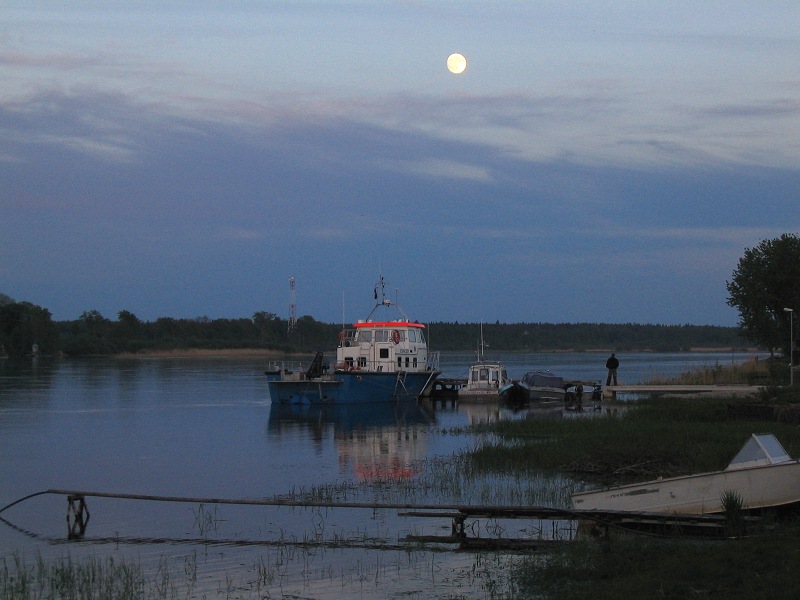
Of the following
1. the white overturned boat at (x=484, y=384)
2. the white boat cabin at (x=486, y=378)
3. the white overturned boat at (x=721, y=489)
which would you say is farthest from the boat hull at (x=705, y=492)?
the white boat cabin at (x=486, y=378)

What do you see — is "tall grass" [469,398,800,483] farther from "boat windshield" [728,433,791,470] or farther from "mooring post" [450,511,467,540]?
"mooring post" [450,511,467,540]

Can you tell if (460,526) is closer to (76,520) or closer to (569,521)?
(569,521)

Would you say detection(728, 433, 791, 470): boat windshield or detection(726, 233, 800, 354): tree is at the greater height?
detection(726, 233, 800, 354): tree

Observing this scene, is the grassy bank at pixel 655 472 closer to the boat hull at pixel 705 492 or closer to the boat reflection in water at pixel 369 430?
the boat hull at pixel 705 492

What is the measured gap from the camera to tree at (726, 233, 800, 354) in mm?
56875

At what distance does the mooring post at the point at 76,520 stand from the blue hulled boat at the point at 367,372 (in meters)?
31.0

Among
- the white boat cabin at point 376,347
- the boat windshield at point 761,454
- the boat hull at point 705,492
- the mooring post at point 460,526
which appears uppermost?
the white boat cabin at point 376,347

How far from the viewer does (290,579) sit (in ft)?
45.1

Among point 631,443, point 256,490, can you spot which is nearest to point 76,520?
point 256,490

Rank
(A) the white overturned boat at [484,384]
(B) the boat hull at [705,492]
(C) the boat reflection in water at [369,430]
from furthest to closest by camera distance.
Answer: (A) the white overturned boat at [484,384] < (C) the boat reflection in water at [369,430] < (B) the boat hull at [705,492]

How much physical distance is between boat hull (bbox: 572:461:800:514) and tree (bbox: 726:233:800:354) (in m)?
44.2

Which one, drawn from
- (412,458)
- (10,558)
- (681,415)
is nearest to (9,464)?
(412,458)

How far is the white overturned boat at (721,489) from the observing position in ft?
46.7

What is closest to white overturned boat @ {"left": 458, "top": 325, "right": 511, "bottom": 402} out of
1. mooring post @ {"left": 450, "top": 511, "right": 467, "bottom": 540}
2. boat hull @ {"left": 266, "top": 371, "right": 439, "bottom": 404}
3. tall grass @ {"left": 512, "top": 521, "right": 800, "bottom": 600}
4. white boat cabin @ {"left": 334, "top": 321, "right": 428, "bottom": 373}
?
white boat cabin @ {"left": 334, "top": 321, "right": 428, "bottom": 373}
